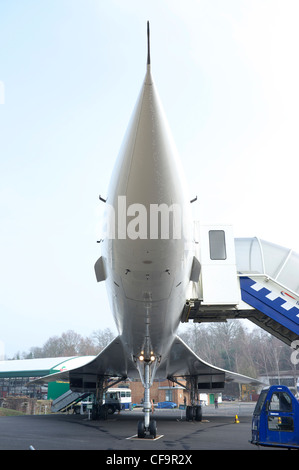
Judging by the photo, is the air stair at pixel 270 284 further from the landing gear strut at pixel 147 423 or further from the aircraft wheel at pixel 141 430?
the aircraft wheel at pixel 141 430

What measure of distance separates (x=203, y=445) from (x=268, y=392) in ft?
6.65

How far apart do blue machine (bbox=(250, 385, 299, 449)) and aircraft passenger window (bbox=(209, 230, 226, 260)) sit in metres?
3.24

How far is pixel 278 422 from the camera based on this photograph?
597 cm

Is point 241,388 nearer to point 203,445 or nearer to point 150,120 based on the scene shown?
point 203,445

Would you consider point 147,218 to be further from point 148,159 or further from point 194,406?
point 194,406

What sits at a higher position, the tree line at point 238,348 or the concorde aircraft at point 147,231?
the concorde aircraft at point 147,231

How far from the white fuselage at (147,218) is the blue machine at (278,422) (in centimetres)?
230

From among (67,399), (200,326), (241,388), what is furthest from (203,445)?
(200,326)

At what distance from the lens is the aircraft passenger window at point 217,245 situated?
344 inches

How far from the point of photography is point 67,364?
28016mm

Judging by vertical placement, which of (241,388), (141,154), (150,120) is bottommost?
(241,388)

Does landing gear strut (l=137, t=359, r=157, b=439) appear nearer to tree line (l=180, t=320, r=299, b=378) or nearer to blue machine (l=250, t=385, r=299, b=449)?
blue machine (l=250, t=385, r=299, b=449)

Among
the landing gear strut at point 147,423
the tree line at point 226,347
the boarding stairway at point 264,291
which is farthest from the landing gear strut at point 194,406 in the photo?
the tree line at point 226,347

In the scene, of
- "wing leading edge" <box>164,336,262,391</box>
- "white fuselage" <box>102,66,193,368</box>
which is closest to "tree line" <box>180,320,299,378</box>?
"wing leading edge" <box>164,336,262,391</box>
